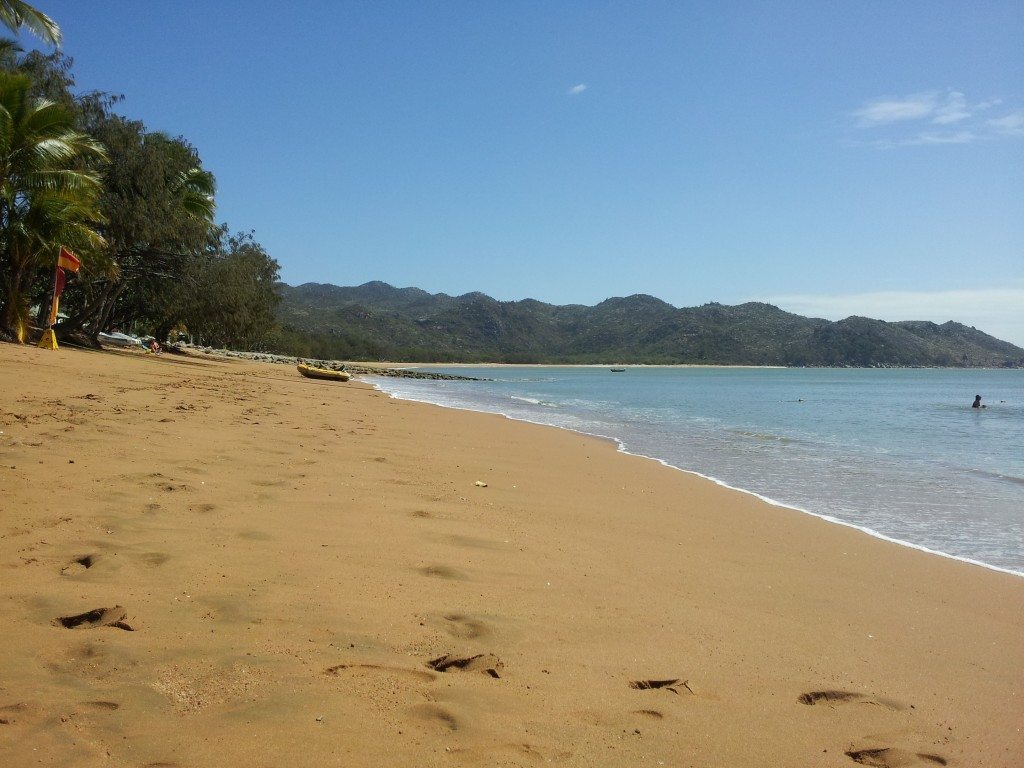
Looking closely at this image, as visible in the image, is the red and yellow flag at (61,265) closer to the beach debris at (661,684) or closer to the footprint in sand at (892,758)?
the beach debris at (661,684)

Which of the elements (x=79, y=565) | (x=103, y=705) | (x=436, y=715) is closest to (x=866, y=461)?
(x=436, y=715)

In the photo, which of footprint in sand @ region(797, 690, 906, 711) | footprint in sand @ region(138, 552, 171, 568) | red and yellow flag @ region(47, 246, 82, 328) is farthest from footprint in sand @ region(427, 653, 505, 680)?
red and yellow flag @ region(47, 246, 82, 328)

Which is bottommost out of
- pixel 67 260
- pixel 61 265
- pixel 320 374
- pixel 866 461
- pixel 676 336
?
pixel 866 461

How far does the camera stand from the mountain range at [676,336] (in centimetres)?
12825

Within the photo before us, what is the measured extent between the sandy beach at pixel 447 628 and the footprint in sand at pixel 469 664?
12 mm

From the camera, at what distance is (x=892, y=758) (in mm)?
2529

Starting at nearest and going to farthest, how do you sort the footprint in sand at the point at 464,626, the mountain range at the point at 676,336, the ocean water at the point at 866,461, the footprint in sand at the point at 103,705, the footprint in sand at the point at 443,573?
the footprint in sand at the point at 103,705 < the footprint in sand at the point at 464,626 < the footprint in sand at the point at 443,573 < the ocean water at the point at 866,461 < the mountain range at the point at 676,336

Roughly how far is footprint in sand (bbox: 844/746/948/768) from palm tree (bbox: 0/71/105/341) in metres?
21.4

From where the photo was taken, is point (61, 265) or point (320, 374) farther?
point (320, 374)

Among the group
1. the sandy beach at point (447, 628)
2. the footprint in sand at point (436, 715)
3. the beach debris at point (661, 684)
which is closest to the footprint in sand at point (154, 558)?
the sandy beach at point (447, 628)

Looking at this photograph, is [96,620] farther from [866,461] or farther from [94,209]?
[94,209]

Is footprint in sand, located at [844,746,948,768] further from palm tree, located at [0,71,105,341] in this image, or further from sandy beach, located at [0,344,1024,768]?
palm tree, located at [0,71,105,341]

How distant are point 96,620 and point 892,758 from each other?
3.09m

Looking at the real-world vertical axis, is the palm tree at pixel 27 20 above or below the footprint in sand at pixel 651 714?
above
